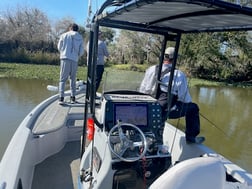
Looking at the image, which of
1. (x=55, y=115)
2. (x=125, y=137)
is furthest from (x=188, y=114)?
(x=55, y=115)

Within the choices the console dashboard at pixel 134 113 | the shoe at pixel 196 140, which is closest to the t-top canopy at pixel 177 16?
the console dashboard at pixel 134 113

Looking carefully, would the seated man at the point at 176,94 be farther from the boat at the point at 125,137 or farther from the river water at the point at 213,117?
the river water at the point at 213,117

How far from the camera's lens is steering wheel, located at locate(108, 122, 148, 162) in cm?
180

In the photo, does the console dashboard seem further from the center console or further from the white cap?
the white cap

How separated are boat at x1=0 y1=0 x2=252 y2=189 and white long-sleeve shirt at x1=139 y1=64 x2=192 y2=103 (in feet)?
0.45

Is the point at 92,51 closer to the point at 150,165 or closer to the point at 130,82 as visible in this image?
the point at 130,82

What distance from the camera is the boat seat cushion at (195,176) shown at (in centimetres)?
97

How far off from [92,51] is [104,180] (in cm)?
94

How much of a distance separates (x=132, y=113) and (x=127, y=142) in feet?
1.17

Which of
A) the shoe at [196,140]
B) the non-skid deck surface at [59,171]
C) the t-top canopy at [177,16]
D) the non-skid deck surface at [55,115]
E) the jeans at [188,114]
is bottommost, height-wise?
the non-skid deck surface at [59,171]

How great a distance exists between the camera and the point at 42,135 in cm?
273

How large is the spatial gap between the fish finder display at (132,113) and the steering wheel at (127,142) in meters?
0.14

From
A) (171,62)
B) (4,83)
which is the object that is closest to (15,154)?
(171,62)

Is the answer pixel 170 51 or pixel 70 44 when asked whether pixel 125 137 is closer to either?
pixel 170 51
